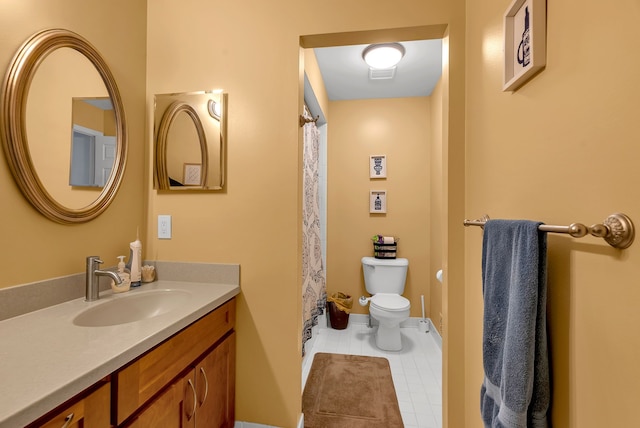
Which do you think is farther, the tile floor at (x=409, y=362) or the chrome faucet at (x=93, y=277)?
the tile floor at (x=409, y=362)

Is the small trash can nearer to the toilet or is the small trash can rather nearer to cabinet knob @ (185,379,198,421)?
the toilet

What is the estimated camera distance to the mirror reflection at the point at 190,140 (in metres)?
1.42

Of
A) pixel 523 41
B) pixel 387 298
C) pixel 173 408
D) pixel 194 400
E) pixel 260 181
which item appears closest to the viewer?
pixel 523 41

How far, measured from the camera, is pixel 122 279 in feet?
3.96

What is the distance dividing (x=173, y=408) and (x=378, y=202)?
8.12 feet

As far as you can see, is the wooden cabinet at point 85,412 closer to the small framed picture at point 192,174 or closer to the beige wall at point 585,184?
the small framed picture at point 192,174

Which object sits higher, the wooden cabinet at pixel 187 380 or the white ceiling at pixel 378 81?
the white ceiling at pixel 378 81

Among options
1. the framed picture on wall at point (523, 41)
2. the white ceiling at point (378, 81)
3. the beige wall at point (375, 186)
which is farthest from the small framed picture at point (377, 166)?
the framed picture on wall at point (523, 41)

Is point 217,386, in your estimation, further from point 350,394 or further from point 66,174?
point 66,174

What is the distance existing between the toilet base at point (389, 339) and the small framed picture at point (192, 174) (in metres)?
1.96

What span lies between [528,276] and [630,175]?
0.29m

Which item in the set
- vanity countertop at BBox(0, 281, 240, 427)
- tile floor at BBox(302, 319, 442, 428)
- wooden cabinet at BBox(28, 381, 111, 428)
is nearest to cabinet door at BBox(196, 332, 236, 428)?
vanity countertop at BBox(0, 281, 240, 427)

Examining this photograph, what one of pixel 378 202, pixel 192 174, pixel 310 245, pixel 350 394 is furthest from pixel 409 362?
pixel 192 174

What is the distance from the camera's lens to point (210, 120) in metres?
1.43
